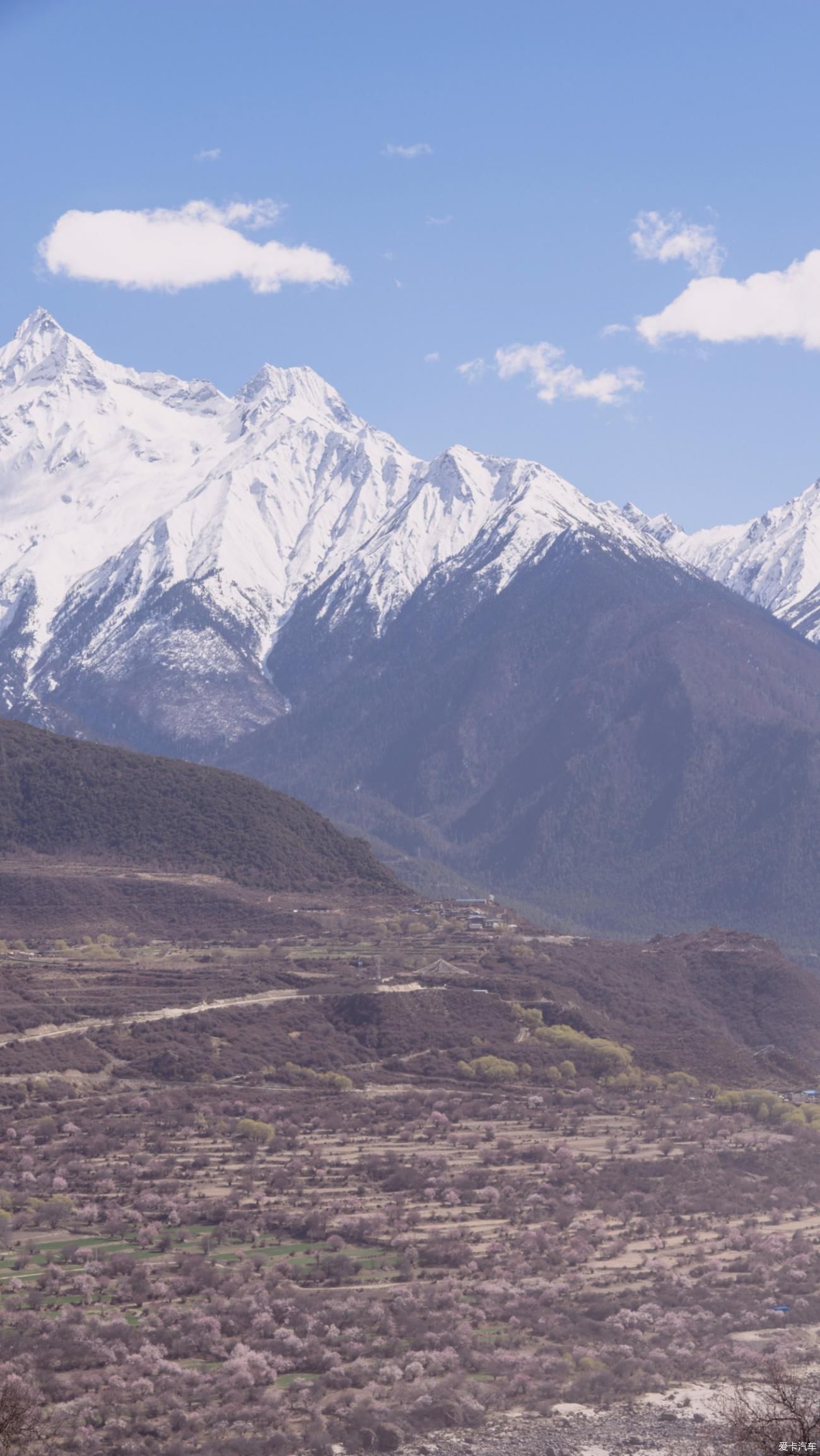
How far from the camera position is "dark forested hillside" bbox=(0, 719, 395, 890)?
564 ft

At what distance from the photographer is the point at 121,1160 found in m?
85.4

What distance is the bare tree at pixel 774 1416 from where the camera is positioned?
43.8 m

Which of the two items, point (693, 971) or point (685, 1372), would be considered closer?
point (685, 1372)

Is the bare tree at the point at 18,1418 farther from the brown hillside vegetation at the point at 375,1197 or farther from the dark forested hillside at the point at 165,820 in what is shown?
the dark forested hillside at the point at 165,820

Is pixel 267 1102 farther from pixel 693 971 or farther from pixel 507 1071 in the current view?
pixel 693 971

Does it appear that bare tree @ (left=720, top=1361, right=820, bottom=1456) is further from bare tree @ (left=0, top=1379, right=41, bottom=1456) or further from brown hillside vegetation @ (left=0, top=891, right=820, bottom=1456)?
bare tree @ (left=0, top=1379, right=41, bottom=1456)

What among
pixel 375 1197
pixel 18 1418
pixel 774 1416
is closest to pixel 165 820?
pixel 375 1197

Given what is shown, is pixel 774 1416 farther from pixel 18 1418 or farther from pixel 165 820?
pixel 165 820

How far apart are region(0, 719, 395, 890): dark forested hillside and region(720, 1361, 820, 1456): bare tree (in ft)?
361

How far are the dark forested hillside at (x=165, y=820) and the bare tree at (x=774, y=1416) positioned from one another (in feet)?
361

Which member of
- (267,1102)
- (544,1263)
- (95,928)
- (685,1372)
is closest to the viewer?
(685,1372)

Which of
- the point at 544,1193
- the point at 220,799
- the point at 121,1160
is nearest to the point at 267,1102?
the point at 121,1160

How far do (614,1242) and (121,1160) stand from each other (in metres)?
23.8

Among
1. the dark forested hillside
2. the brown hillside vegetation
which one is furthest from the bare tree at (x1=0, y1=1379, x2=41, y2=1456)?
the dark forested hillside
